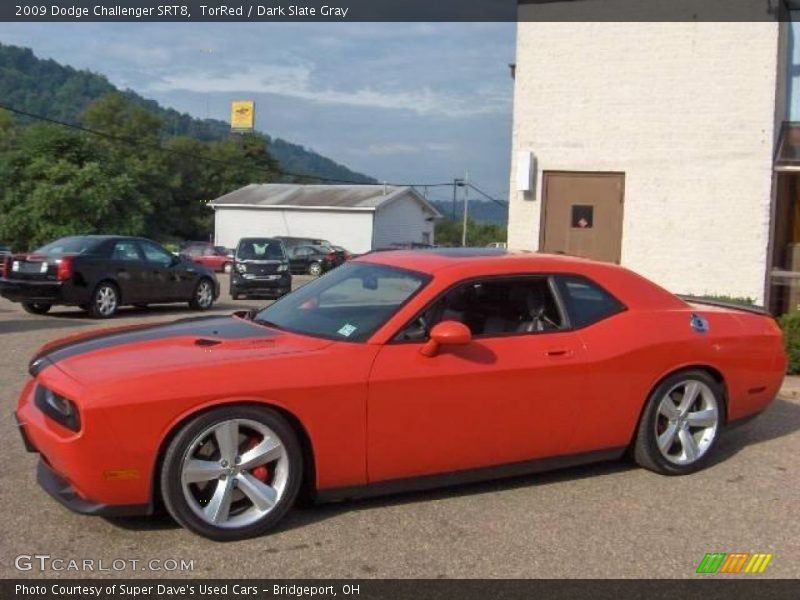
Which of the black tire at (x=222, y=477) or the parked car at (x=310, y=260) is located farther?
the parked car at (x=310, y=260)

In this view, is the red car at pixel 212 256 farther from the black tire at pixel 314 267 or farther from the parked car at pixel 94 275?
the parked car at pixel 94 275

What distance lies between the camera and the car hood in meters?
4.32

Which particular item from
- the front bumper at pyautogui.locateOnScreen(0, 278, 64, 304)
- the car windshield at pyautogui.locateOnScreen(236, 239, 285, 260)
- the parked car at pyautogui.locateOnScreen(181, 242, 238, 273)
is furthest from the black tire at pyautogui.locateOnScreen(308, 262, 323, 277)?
the front bumper at pyautogui.locateOnScreen(0, 278, 64, 304)

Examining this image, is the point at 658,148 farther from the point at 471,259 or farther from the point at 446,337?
the point at 446,337

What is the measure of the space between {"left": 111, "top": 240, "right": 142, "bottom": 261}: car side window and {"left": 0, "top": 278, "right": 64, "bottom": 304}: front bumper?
115cm

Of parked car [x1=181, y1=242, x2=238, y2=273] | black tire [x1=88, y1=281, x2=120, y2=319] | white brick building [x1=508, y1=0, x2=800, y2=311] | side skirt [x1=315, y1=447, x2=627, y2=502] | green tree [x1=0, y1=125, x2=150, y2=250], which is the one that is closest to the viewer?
side skirt [x1=315, y1=447, x2=627, y2=502]

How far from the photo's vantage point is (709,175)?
41.3 ft

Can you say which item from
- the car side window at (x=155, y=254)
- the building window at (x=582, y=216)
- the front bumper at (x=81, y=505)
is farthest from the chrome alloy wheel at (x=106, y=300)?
the front bumper at (x=81, y=505)

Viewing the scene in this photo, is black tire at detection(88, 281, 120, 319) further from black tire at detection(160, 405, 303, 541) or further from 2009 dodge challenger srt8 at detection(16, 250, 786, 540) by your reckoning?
black tire at detection(160, 405, 303, 541)

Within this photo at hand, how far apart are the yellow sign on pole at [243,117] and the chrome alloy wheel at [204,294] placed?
8417cm

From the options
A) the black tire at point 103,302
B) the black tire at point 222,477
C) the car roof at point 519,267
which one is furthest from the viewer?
the black tire at point 103,302

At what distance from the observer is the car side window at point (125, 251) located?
1481 centimetres

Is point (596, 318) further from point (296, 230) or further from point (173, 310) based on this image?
point (296, 230)

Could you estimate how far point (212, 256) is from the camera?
41531 mm
